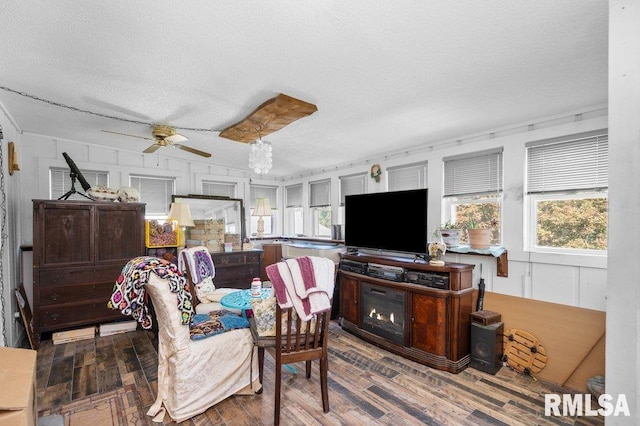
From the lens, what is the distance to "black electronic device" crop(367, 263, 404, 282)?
3166 mm

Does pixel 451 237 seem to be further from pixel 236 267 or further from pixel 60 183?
pixel 60 183

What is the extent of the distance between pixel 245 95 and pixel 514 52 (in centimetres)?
193

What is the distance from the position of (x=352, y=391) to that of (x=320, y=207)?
Result: 3.61 metres

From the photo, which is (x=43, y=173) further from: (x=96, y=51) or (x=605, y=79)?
(x=605, y=79)

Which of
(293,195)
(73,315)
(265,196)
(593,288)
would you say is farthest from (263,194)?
(593,288)

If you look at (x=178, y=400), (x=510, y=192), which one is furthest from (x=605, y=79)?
(x=178, y=400)

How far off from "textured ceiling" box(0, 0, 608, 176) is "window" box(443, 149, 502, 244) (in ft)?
1.30

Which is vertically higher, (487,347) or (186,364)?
(186,364)

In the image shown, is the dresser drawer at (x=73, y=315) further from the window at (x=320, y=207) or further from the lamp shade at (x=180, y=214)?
the window at (x=320, y=207)

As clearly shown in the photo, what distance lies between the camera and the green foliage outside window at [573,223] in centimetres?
257

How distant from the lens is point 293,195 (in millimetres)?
6309

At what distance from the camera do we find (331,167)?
5262 mm

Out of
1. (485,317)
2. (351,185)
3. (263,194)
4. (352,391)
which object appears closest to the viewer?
(352,391)

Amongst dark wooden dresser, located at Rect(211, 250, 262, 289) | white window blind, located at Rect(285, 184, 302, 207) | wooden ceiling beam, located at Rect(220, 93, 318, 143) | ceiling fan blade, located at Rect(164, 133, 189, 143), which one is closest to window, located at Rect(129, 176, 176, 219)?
dark wooden dresser, located at Rect(211, 250, 262, 289)
